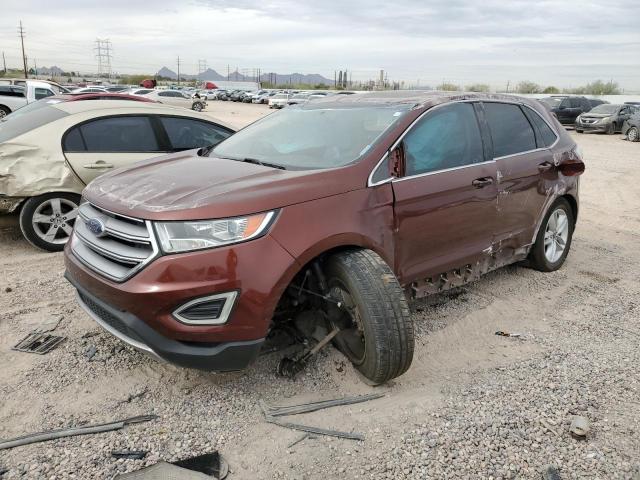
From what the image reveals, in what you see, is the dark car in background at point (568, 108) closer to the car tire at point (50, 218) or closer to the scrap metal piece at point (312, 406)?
the car tire at point (50, 218)

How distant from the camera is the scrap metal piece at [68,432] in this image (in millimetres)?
2648

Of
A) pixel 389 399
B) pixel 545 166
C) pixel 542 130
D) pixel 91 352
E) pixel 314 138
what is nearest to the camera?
pixel 389 399

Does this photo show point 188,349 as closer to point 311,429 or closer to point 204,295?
point 204,295

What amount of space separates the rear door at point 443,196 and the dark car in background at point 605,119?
22.2m

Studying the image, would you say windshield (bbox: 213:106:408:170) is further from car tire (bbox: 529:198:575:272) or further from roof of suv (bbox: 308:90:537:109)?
car tire (bbox: 529:198:575:272)

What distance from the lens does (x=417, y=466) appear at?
8.48 feet

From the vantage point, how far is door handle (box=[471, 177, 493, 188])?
3975mm

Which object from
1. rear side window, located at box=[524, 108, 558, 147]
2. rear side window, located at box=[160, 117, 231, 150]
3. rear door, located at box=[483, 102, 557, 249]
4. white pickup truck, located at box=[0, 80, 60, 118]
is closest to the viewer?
rear door, located at box=[483, 102, 557, 249]

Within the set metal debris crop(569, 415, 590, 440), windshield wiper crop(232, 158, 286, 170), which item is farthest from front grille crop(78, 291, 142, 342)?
metal debris crop(569, 415, 590, 440)

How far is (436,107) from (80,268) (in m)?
2.64

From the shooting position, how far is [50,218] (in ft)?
17.8

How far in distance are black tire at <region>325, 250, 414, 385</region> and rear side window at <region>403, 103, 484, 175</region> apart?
87cm

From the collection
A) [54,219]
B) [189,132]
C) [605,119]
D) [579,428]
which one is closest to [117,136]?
[189,132]

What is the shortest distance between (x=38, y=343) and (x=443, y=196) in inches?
118
